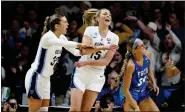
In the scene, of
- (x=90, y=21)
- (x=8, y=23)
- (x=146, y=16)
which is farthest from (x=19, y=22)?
(x=90, y=21)

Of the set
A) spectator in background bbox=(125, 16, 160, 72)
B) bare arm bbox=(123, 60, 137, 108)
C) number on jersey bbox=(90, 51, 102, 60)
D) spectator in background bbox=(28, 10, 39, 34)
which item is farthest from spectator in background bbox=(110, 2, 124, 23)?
number on jersey bbox=(90, 51, 102, 60)

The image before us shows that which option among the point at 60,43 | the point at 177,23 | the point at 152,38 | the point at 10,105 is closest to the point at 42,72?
the point at 60,43

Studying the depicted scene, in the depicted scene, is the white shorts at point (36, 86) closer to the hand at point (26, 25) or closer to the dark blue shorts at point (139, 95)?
the dark blue shorts at point (139, 95)

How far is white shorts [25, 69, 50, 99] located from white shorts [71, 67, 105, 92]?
328 mm

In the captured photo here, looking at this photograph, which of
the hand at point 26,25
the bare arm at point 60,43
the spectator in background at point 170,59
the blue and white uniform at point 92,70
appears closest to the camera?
the bare arm at point 60,43

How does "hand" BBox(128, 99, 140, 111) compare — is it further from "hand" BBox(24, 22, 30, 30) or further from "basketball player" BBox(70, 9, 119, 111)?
"hand" BBox(24, 22, 30, 30)

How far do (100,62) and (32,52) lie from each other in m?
3.29

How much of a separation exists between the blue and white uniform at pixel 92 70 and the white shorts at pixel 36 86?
0.33 metres

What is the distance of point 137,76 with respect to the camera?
242 inches

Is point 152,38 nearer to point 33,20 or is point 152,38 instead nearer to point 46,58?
point 33,20

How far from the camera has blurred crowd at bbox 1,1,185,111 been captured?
27.3 ft

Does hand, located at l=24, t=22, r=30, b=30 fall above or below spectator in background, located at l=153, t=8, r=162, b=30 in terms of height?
below

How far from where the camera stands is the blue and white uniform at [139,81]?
6.12 m

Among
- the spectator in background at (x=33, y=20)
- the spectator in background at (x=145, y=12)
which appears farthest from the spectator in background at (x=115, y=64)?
the spectator in background at (x=33, y=20)
